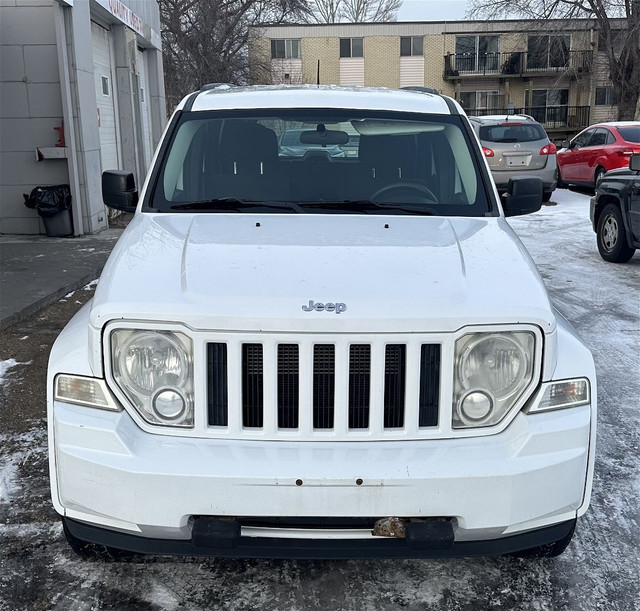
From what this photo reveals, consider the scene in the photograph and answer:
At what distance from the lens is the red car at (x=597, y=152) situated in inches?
652

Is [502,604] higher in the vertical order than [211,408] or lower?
lower

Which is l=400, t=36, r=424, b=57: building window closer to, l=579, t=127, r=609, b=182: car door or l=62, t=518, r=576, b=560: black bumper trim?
l=579, t=127, r=609, b=182: car door

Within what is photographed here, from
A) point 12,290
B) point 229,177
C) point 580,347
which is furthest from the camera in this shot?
point 12,290

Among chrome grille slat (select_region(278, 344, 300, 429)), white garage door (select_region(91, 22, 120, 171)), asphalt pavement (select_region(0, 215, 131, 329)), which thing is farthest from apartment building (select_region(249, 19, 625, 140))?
chrome grille slat (select_region(278, 344, 300, 429))

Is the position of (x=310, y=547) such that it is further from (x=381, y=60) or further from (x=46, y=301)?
(x=381, y=60)

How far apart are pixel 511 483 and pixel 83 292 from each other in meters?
6.39

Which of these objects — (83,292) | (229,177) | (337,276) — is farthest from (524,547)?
(83,292)

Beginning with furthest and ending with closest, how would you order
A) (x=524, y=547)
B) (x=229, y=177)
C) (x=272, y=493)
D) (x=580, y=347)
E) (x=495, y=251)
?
(x=229, y=177) → (x=495, y=251) → (x=580, y=347) → (x=524, y=547) → (x=272, y=493)

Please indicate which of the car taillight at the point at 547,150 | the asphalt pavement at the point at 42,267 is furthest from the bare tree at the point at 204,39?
the asphalt pavement at the point at 42,267

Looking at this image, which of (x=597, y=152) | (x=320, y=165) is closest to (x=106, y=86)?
(x=597, y=152)

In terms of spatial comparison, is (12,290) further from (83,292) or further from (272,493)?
(272,493)

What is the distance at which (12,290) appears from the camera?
7.80 metres

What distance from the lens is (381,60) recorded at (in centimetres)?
4950

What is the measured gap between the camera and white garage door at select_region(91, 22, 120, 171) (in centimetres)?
1362
